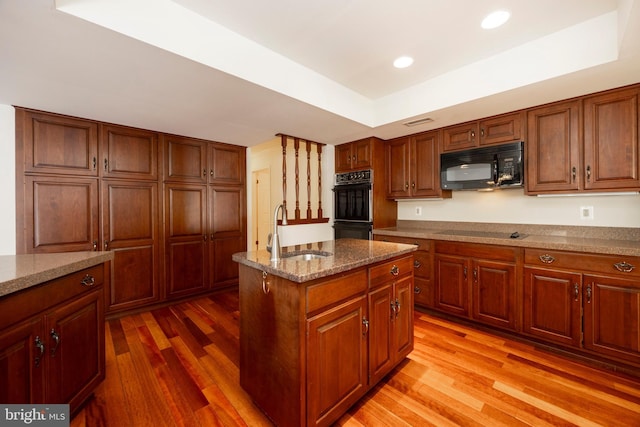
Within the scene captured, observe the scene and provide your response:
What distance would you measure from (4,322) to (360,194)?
3.28 metres

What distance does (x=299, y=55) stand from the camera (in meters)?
2.19

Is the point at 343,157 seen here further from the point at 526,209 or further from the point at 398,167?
the point at 526,209

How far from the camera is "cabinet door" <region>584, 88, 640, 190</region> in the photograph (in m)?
2.08

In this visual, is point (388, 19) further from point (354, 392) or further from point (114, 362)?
point (114, 362)

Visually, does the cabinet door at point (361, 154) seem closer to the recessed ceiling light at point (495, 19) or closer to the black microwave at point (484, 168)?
the black microwave at point (484, 168)

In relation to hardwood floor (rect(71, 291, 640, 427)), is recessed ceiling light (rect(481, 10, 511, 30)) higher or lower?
higher

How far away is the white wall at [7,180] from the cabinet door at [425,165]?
4157mm

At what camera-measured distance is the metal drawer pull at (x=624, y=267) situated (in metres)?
1.92

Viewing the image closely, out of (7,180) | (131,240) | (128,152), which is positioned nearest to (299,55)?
(128,152)

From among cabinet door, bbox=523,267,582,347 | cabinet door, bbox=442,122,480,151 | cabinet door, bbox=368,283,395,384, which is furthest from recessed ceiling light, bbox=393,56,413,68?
cabinet door, bbox=523,267,582,347

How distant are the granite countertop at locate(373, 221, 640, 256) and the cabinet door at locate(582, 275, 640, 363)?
24 cm

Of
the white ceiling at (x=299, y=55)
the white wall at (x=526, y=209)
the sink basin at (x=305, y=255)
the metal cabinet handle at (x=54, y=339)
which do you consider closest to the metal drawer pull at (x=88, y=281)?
the metal cabinet handle at (x=54, y=339)

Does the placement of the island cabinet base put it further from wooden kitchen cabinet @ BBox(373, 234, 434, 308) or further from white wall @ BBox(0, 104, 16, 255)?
white wall @ BBox(0, 104, 16, 255)

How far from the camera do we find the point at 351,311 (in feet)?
→ 5.14
